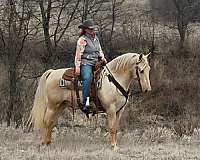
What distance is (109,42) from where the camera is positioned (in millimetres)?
A: 24281

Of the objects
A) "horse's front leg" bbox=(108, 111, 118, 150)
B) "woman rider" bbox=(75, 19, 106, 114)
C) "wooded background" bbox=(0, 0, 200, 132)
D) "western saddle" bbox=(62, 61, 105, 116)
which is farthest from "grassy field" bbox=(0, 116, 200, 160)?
"wooded background" bbox=(0, 0, 200, 132)

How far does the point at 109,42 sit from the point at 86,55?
1544cm

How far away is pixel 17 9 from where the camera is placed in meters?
12.8

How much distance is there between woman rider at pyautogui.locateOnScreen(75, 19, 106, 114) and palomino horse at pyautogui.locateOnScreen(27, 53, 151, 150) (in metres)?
0.26

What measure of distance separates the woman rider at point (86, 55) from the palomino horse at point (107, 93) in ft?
0.87

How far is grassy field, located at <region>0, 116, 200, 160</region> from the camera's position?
25.9ft

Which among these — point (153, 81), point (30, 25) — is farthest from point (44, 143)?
point (153, 81)

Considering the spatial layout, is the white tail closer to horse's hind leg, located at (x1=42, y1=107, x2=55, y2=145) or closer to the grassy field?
horse's hind leg, located at (x1=42, y1=107, x2=55, y2=145)

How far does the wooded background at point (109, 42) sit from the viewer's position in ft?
42.9

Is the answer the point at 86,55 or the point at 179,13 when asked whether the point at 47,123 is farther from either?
the point at 179,13

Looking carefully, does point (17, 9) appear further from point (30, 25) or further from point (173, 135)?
point (173, 135)

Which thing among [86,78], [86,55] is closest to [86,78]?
[86,78]

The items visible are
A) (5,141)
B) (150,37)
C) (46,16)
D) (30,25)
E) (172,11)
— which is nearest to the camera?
(5,141)

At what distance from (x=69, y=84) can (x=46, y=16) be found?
7393 millimetres
